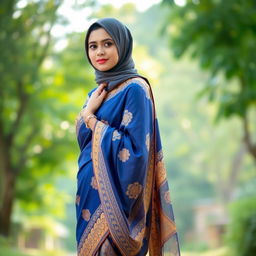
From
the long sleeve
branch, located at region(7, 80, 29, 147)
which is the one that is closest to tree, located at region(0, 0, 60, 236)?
branch, located at region(7, 80, 29, 147)

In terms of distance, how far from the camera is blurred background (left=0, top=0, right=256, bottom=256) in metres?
8.25

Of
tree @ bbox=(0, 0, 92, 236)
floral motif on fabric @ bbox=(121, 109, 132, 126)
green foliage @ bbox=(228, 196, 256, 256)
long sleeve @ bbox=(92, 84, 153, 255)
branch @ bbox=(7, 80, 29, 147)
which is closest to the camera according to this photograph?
long sleeve @ bbox=(92, 84, 153, 255)

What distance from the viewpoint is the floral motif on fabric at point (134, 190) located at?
8.82 ft

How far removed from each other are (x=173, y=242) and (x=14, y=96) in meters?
10.1

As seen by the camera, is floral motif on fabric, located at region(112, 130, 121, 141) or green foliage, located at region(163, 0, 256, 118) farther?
green foliage, located at region(163, 0, 256, 118)

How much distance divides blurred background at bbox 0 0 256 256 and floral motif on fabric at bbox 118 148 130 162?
483 cm

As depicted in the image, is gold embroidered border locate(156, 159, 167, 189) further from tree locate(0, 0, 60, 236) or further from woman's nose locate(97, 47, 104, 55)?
tree locate(0, 0, 60, 236)

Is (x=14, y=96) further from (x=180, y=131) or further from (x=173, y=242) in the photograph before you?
(x=180, y=131)

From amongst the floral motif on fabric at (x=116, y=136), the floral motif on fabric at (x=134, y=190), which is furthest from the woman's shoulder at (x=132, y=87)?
the floral motif on fabric at (x=134, y=190)

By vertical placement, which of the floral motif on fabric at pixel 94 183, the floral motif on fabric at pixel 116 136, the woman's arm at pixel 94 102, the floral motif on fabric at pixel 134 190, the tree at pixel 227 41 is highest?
the tree at pixel 227 41

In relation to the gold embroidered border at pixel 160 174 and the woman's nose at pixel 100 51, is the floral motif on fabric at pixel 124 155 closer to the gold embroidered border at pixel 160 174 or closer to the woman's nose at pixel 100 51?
the gold embroidered border at pixel 160 174

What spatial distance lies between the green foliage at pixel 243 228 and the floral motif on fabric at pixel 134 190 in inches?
275

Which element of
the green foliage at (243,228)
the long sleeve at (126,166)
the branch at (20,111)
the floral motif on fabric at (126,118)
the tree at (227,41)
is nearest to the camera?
the long sleeve at (126,166)

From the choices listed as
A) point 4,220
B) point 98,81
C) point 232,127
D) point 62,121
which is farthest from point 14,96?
point 232,127
